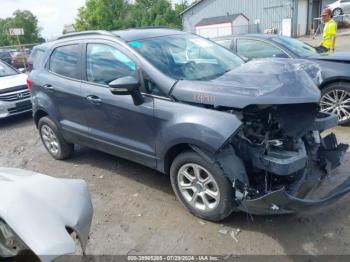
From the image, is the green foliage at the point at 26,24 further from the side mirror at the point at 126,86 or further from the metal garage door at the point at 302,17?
the side mirror at the point at 126,86

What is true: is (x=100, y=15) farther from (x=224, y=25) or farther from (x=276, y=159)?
(x=276, y=159)

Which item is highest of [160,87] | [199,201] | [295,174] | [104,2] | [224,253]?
[104,2]

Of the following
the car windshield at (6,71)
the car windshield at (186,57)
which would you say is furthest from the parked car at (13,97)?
the car windshield at (186,57)

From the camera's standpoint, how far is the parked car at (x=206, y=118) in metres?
3.00

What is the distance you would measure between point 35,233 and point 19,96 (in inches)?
274

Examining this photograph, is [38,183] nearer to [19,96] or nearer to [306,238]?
[306,238]

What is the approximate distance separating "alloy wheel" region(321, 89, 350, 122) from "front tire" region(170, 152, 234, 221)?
324 centimetres

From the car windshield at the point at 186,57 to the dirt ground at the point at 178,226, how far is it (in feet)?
4.77

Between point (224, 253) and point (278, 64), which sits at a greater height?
point (278, 64)

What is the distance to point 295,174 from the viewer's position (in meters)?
3.14

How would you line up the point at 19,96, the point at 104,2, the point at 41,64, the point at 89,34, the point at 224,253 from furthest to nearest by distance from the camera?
the point at 104,2 < the point at 19,96 < the point at 41,64 < the point at 89,34 < the point at 224,253

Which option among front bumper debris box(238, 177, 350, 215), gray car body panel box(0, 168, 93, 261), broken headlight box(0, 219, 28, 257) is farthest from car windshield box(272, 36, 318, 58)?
broken headlight box(0, 219, 28, 257)

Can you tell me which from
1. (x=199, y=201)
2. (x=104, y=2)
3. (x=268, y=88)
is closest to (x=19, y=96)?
(x=199, y=201)

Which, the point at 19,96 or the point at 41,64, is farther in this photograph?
the point at 19,96
